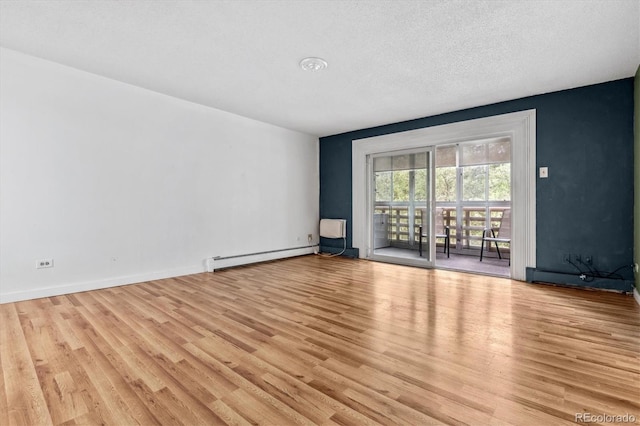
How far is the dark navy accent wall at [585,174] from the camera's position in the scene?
11.5 ft

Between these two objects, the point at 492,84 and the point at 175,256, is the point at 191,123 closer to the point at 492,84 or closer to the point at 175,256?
the point at 175,256

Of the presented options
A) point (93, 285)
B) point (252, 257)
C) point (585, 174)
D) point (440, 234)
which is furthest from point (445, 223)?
point (93, 285)

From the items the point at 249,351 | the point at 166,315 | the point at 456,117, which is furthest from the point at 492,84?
the point at 166,315

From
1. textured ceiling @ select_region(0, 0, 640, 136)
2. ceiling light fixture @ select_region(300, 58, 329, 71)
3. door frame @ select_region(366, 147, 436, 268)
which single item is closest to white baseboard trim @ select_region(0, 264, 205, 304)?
textured ceiling @ select_region(0, 0, 640, 136)

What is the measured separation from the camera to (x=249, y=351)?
2.07 m

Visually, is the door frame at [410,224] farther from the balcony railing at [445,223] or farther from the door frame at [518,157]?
the door frame at [518,157]

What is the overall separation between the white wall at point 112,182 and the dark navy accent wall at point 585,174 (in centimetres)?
435

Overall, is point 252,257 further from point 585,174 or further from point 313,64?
point 585,174

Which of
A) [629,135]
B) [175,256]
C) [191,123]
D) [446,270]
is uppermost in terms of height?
[191,123]

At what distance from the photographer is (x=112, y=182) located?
146 inches

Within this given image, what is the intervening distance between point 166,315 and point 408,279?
304 cm

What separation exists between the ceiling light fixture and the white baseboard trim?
325 centimetres

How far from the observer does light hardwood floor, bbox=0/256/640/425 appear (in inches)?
57.7

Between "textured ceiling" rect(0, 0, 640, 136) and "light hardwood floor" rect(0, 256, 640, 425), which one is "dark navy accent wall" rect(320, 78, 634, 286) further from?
"light hardwood floor" rect(0, 256, 640, 425)
